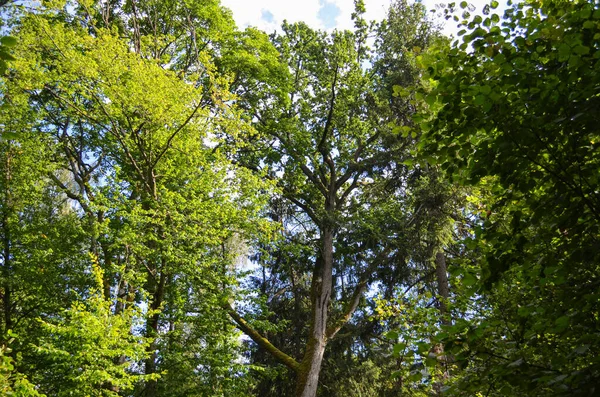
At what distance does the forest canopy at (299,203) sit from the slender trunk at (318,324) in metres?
0.07

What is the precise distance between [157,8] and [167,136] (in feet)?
17.1

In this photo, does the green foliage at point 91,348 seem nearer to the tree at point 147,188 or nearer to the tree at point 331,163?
the tree at point 147,188

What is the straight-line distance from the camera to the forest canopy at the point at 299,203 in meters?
2.53

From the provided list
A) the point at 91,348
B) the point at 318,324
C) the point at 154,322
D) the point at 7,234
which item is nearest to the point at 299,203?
the point at 318,324

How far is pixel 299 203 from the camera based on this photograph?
51.4 feet

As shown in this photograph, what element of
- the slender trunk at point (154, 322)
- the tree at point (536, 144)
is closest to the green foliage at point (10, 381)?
the slender trunk at point (154, 322)

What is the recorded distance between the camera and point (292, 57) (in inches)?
651

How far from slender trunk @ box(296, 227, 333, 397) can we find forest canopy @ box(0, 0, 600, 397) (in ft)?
0.22

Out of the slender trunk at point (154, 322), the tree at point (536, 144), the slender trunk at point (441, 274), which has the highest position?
the slender trunk at point (441, 274)

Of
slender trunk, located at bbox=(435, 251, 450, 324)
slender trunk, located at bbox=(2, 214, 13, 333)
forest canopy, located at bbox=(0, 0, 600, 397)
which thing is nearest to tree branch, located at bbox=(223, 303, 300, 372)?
forest canopy, located at bbox=(0, 0, 600, 397)

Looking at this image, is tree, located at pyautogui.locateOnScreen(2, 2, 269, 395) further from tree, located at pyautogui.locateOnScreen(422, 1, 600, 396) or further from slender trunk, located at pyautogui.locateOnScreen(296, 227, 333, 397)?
tree, located at pyautogui.locateOnScreen(422, 1, 600, 396)

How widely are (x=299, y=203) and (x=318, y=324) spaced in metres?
4.40

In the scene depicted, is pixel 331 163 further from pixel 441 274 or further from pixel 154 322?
pixel 154 322

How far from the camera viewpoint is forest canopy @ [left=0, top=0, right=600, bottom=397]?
2533 mm
